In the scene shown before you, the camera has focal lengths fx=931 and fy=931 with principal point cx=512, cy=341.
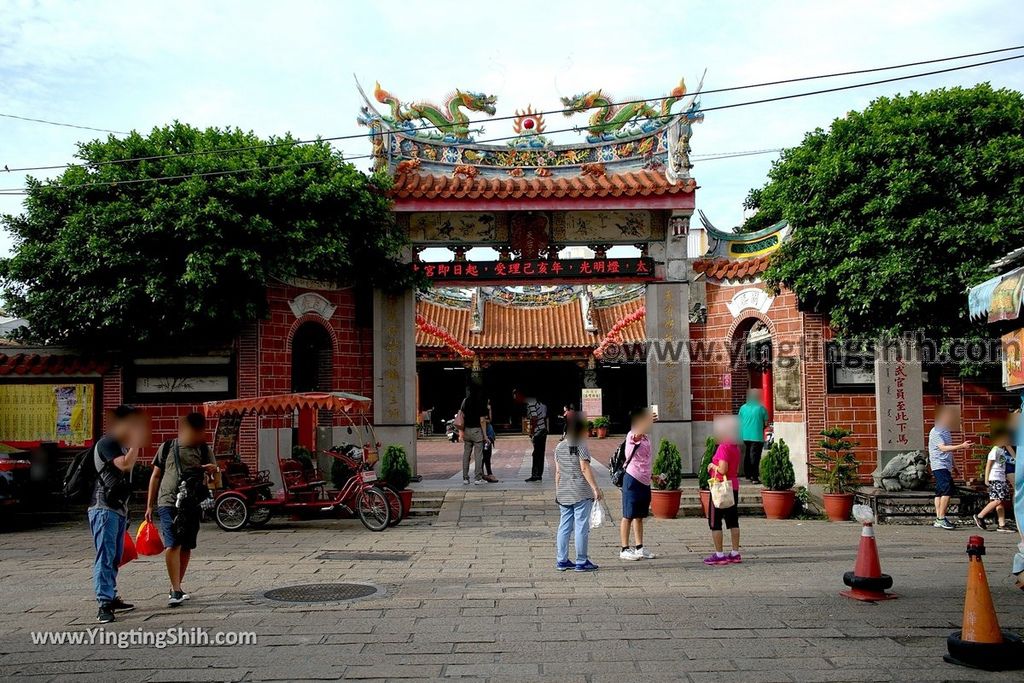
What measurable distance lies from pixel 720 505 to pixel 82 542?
26.6ft

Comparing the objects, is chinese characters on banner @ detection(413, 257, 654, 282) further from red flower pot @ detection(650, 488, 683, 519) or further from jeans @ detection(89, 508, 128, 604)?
jeans @ detection(89, 508, 128, 604)

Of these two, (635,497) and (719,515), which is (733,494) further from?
(635,497)

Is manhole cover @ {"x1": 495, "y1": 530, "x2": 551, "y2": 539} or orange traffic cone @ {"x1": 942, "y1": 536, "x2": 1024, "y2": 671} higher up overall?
orange traffic cone @ {"x1": 942, "y1": 536, "x2": 1024, "y2": 671}

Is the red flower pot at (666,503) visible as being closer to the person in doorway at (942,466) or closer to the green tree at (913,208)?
the person in doorway at (942,466)

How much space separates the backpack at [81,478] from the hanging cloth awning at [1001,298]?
7696mm

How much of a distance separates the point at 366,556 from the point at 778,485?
21.5 ft

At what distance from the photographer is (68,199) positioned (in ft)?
46.3

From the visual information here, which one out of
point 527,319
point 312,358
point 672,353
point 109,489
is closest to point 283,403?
point 312,358

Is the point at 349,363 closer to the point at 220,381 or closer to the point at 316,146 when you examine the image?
the point at 220,381

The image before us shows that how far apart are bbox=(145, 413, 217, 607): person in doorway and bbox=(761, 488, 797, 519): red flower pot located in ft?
28.2

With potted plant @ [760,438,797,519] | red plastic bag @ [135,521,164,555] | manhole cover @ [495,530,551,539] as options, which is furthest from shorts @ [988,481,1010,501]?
red plastic bag @ [135,521,164,555]

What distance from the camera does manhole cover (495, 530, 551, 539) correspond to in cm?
1211

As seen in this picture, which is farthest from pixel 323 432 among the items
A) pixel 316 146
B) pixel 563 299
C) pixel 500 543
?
pixel 563 299

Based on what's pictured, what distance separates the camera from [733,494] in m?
9.89
